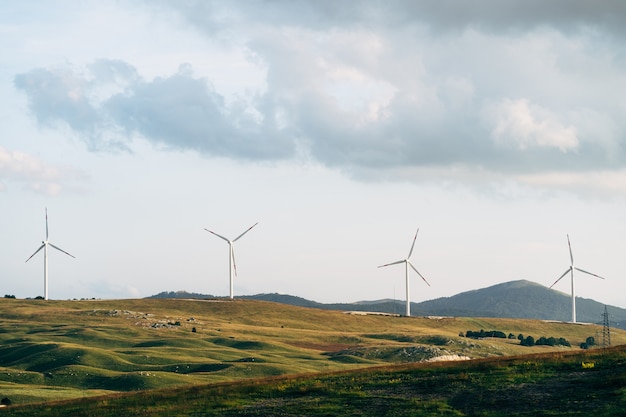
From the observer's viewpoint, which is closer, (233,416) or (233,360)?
(233,416)

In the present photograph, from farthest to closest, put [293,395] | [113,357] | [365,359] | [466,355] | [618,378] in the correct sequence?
[466,355] → [365,359] → [113,357] → [293,395] → [618,378]

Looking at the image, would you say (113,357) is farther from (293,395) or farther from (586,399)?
(586,399)

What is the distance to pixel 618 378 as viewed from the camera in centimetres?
6662

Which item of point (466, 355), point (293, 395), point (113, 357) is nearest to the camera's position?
point (293, 395)

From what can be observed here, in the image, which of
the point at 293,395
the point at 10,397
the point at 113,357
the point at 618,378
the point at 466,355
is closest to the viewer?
the point at 618,378

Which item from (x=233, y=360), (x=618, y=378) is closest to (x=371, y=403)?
(x=618, y=378)

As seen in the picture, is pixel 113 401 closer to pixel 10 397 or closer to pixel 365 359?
pixel 10 397

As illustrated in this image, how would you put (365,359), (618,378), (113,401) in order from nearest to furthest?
(618,378) < (113,401) < (365,359)

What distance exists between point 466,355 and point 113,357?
3007 inches

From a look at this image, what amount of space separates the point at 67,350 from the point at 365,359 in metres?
53.9

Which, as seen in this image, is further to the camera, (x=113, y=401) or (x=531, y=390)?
(x=113, y=401)

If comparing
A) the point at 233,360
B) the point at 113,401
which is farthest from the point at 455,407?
the point at 233,360

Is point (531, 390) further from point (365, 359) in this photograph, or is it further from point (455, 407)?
point (365, 359)

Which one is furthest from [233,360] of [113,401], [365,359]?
[113,401]
